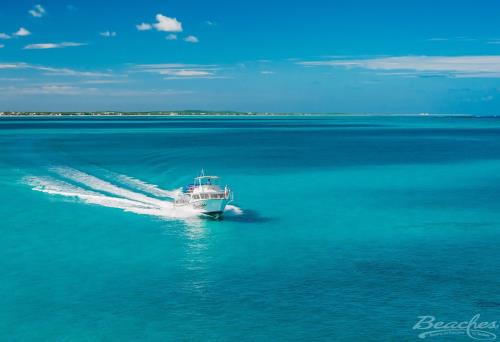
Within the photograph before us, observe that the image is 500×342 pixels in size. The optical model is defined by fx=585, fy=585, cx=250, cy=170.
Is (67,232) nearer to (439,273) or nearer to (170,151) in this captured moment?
(439,273)

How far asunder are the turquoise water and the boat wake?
0.73ft

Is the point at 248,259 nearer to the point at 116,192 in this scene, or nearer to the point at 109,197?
the point at 109,197

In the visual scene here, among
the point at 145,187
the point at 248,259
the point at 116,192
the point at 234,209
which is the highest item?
the point at 145,187

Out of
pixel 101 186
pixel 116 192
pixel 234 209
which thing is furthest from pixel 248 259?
pixel 101 186

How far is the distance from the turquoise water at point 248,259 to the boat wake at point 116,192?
22cm

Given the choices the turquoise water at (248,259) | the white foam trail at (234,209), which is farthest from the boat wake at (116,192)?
the turquoise water at (248,259)

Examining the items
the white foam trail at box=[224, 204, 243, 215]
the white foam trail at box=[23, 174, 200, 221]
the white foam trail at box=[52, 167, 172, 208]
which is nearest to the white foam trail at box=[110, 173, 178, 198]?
the white foam trail at box=[52, 167, 172, 208]

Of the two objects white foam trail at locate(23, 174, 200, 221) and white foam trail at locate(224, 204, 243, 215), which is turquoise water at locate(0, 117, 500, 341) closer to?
white foam trail at locate(23, 174, 200, 221)

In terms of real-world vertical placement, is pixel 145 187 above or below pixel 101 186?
above

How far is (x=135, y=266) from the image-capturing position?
30109 mm

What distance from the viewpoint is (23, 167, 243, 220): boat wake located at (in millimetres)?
43625

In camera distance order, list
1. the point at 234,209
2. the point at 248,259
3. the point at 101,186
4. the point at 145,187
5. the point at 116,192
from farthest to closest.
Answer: the point at 101,186 → the point at 145,187 → the point at 116,192 → the point at 234,209 → the point at 248,259

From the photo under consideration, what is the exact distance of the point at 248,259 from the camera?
3122 cm

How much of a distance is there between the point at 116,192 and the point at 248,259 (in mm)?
23571
